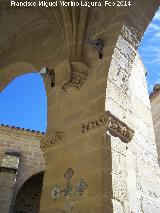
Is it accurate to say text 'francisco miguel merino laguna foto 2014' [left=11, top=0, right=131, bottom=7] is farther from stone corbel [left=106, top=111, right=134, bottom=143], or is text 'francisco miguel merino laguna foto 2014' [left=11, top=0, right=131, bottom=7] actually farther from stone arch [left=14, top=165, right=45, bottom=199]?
stone arch [left=14, top=165, right=45, bottom=199]

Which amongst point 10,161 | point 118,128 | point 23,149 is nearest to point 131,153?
point 118,128

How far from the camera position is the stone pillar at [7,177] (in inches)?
400

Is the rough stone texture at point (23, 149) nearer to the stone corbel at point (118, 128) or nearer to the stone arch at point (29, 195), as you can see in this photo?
the stone arch at point (29, 195)

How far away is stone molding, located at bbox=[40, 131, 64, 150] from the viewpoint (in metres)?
3.49

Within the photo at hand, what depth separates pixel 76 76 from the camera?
3740mm

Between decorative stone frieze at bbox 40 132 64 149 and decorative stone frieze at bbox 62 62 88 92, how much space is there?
63 centimetres

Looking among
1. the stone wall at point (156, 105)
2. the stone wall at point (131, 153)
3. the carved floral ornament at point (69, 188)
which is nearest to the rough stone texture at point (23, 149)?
the stone wall at point (156, 105)

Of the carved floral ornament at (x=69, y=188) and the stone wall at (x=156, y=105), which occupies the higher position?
the stone wall at (x=156, y=105)

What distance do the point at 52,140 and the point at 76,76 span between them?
2.83 feet

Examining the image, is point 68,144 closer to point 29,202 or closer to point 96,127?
point 96,127

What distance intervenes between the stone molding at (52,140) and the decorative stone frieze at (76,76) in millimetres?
630

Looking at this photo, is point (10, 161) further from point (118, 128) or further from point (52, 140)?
point (118, 128)

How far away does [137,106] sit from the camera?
4902 millimetres

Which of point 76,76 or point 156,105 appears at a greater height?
point 156,105
